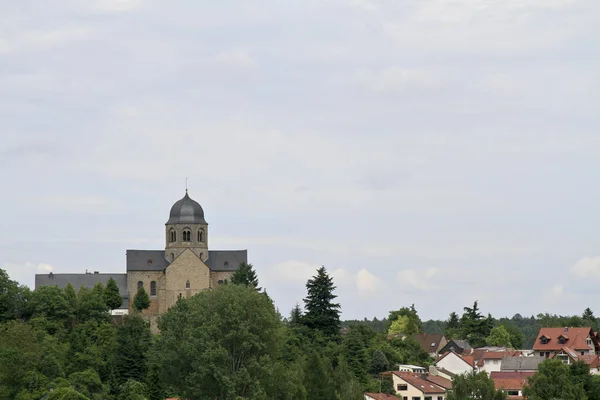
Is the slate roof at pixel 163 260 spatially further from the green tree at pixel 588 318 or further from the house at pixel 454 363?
the green tree at pixel 588 318

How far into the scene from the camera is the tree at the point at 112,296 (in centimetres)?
10996

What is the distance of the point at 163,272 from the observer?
119 meters

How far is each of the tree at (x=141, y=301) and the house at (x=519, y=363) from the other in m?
35.6

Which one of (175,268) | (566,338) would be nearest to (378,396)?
(175,268)

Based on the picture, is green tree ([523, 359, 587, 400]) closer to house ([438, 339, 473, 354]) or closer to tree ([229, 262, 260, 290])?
tree ([229, 262, 260, 290])

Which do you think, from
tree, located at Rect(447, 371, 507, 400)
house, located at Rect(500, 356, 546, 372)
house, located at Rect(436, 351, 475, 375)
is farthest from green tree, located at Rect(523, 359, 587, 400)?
house, located at Rect(436, 351, 475, 375)

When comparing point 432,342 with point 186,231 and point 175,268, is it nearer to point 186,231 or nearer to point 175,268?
point 186,231

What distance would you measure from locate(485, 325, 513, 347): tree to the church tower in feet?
138

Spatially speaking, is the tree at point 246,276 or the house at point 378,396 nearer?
the house at point 378,396

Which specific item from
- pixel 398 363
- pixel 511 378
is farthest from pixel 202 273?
pixel 511 378

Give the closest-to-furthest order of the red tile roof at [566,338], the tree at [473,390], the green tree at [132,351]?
1. the green tree at [132,351]
2. the tree at [473,390]
3. the red tile roof at [566,338]

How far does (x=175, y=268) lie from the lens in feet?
388

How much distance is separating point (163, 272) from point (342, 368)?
35987 millimetres

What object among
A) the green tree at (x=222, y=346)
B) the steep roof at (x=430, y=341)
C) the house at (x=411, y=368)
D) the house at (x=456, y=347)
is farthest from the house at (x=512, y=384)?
the steep roof at (x=430, y=341)
